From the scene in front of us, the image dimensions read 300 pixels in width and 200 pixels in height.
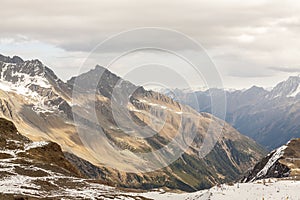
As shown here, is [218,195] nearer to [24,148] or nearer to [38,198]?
[38,198]

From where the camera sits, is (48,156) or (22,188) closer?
(22,188)

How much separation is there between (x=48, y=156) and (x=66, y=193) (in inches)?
2058

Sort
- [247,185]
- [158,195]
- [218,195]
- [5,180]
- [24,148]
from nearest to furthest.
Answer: [218,195] → [247,185] → [5,180] → [158,195] → [24,148]

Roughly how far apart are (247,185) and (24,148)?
69.4m

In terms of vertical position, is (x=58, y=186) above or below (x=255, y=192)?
below

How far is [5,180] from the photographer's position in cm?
6525

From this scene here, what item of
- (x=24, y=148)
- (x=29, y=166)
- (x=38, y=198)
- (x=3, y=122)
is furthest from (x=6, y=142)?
(x=38, y=198)

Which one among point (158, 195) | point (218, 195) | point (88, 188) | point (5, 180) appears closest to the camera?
point (218, 195)

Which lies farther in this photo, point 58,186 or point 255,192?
point 58,186

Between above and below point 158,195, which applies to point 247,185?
above

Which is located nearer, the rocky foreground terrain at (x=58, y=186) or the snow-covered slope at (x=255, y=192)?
the snow-covered slope at (x=255, y=192)

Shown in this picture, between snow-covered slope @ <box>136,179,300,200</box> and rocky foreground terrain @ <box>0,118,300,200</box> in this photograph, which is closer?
snow-covered slope @ <box>136,179,300,200</box>

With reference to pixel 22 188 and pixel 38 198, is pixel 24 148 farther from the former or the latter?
pixel 38 198

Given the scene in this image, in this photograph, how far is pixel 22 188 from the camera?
6097 centimetres
